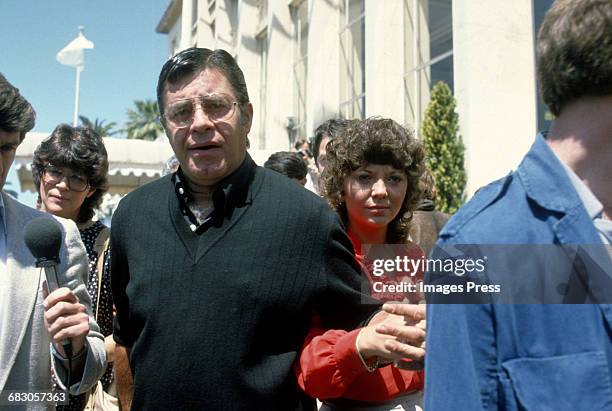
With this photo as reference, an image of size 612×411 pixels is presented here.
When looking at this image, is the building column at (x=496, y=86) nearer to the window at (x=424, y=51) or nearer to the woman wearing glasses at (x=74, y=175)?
the window at (x=424, y=51)

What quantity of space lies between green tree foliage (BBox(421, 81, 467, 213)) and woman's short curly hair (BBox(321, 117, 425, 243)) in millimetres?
7577

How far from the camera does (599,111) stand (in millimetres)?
1197

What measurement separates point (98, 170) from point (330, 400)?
2.03m

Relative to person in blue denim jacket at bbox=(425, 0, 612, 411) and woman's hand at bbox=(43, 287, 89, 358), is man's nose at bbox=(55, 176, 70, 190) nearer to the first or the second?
woman's hand at bbox=(43, 287, 89, 358)

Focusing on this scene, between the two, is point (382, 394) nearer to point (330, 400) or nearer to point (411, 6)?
Result: point (330, 400)

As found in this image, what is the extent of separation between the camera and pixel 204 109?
2.09 m

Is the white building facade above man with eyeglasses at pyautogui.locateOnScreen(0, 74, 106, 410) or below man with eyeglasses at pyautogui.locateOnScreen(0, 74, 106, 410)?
above

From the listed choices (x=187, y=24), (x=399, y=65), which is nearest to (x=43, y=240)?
(x=399, y=65)

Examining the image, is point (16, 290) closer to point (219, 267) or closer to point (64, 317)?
point (64, 317)

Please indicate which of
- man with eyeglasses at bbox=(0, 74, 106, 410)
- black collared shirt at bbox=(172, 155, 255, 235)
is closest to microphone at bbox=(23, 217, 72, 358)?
man with eyeglasses at bbox=(0, 74, 106, 410)

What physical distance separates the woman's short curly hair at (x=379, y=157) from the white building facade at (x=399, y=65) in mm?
4136

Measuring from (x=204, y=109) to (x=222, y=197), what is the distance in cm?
32

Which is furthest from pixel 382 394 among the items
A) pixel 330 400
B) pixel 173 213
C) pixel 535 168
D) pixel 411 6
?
pixel 411 6

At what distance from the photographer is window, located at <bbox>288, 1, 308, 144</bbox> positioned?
1930 cm
